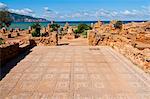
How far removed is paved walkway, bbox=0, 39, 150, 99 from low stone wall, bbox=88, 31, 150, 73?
1.07ft

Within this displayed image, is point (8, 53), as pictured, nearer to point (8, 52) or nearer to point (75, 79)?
point (8, 52)

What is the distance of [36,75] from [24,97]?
2.39m

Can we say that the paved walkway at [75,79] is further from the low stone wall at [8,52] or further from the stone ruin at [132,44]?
the low stone wall at [8,52]

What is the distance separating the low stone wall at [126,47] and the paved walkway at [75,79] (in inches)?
12.9

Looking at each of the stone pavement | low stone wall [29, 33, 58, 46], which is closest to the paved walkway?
the stone pavement

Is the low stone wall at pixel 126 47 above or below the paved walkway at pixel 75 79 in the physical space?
above

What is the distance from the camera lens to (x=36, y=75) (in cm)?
983

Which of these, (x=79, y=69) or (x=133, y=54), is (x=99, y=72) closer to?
(x=79, y=69)

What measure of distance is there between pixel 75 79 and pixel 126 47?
5.46 m

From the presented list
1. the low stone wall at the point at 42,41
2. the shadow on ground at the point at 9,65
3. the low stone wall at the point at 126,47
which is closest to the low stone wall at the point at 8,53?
the shadow on ground at the point at 9,65

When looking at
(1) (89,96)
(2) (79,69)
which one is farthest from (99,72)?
(1) (89,96)

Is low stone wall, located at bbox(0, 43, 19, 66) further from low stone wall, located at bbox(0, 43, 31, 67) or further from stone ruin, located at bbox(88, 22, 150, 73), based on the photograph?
stone ruin, located at bbox(88, 22, 150, 73)

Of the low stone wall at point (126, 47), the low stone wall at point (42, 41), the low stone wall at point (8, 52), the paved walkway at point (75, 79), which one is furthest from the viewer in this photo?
the low stone wall at point (42, 41)

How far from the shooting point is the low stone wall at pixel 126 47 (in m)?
10.7
